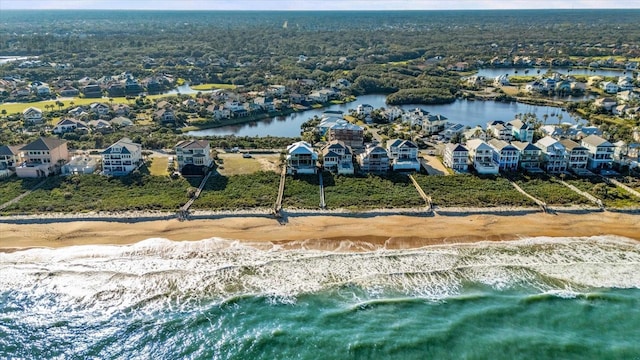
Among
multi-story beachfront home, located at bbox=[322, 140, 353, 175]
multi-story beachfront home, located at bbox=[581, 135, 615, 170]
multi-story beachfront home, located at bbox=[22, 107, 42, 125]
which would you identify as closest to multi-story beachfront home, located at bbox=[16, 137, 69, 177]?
multi-story beachfront home, located at bbox=[22, 107, 42, 125]

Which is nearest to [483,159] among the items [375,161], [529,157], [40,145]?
[529,157]

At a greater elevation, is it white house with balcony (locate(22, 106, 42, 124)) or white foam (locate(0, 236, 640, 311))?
white house with balcony (locate(22, 106, 42, 124))

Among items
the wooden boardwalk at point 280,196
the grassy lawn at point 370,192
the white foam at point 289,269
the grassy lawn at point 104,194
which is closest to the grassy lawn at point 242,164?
the wooden boardwalk at point 280,196

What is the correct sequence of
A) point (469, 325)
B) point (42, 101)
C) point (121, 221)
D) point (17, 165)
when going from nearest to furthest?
point (469, 325) < point (121, 221) < point (17, 165) < point (42, 101)

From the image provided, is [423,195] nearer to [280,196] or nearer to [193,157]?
[280,196]

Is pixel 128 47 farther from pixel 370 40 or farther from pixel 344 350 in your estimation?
pixel 344 350

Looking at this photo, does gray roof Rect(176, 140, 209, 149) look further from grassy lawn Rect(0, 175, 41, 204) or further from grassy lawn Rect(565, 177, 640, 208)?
grassy lawn Rect(565, 177, 640, 208)

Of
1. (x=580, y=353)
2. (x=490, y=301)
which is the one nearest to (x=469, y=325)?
(x=490, y=301)
